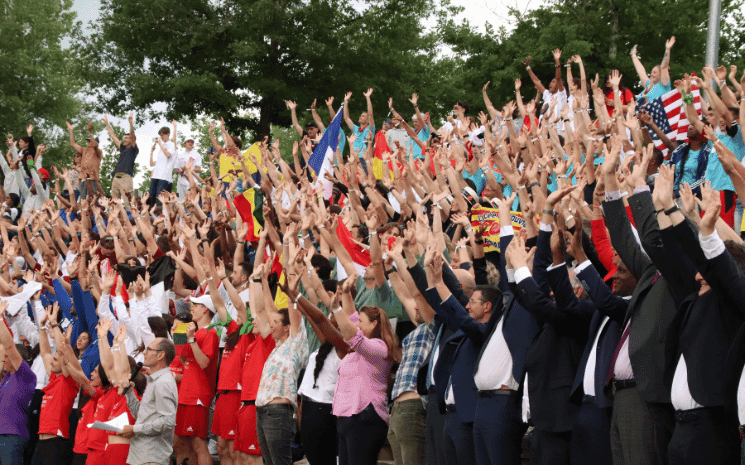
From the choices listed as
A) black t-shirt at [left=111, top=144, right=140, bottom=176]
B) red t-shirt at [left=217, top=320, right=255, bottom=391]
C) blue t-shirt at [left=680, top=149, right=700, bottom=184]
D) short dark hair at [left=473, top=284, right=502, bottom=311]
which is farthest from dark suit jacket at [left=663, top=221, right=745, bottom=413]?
black t-shirt at [left=111, top=144, right=140, bottom=176]

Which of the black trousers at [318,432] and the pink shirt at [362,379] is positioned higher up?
the pink shirt at [362,379]

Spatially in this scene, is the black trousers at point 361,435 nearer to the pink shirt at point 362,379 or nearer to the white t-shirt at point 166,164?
the pink shirt at point 362,379

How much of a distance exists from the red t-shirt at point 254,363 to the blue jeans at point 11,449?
3.27m

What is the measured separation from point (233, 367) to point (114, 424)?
50.8 inches

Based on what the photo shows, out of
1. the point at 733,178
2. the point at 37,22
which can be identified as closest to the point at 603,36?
the point at 733,178

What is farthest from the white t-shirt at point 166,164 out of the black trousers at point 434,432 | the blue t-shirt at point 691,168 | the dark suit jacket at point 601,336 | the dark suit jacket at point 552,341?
the dark suit jacket at point 601,336

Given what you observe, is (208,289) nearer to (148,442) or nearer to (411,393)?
(148,442)

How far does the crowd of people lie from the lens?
4.87 m

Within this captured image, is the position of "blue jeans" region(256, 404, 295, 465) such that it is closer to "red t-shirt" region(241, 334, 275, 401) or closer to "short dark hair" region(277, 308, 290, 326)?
"red t-shirt" region(241, 334, 275, 401)

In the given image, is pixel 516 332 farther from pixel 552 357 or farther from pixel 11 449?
pixel 11 449

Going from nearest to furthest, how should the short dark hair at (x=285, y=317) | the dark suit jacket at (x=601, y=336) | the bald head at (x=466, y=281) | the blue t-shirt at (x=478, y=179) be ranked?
the dark suit jacket at (x=601, y=336) < the bald head at (x=466, y=281) < the short dark hair at (x=285, y=317) < the blue t-shirt at (x=478, y=179)

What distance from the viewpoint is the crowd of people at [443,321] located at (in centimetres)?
487

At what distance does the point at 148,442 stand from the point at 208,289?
185 centimetres

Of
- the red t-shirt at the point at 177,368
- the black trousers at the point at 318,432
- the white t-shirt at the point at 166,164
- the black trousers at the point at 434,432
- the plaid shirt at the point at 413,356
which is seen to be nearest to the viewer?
the black trousers at the point at 434,432
